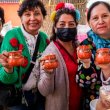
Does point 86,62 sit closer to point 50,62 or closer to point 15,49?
point 50,62

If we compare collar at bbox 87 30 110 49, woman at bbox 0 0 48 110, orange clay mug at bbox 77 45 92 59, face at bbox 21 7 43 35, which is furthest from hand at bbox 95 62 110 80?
face at bbox 21 7 43 35

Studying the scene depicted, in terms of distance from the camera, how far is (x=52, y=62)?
2.33 meters

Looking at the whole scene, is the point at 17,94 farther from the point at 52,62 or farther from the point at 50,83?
the point at 52,62

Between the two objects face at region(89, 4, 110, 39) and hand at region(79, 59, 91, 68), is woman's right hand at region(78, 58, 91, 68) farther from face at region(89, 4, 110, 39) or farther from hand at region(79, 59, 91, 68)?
face at region(89, 4, 110, 39)

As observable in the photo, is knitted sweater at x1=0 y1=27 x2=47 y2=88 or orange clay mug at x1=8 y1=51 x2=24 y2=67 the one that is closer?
orange clay mug at x1=8 y1=51 x2=24 y2=67

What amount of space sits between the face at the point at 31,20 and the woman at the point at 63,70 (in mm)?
202

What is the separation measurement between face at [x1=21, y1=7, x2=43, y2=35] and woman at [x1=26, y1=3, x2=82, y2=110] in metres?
0.20

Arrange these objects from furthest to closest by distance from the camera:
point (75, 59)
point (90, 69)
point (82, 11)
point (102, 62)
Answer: point (82, 11)
point (75, 59)
point (90, 69)
point (102, 62)

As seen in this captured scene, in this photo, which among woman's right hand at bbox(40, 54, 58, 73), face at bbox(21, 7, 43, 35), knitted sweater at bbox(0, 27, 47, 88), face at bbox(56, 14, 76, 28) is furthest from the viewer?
face at bbox(21, 7, 43, 35)

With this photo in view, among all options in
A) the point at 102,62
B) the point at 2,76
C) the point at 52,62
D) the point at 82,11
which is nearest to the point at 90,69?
the point at 102,62

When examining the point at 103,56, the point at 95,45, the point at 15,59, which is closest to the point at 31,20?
the point at 15,59

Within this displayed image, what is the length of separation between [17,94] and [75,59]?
2.17 feet

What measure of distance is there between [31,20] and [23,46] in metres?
0.31

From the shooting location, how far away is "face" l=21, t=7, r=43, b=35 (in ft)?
9.34
